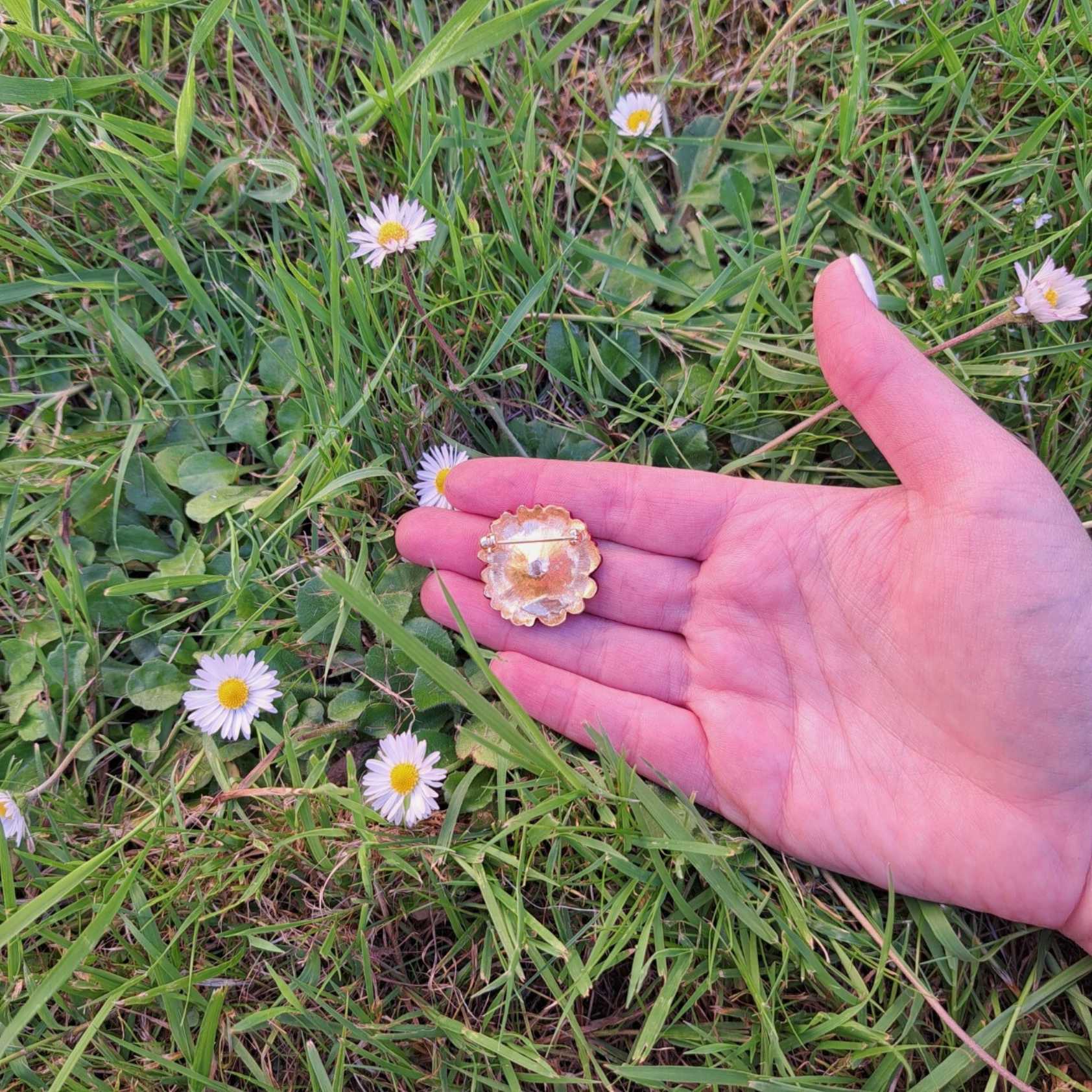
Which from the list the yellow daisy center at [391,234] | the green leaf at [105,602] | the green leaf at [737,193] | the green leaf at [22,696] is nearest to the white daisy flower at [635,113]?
the green leaf at [737,193]

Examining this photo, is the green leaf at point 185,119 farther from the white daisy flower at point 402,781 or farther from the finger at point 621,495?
the white daisy flower at point 402,781

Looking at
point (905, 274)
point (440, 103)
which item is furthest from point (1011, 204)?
point (440, 103)

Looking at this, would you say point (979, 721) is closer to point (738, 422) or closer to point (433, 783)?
point (738, 422)

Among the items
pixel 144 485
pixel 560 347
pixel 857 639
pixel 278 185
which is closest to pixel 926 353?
pixel 857 639

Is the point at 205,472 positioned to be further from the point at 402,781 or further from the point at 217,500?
the point at 402,781

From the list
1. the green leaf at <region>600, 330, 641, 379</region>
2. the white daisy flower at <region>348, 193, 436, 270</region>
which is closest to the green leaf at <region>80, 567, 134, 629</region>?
the white daisy flower at <region>348, 193, 436, 270</region>

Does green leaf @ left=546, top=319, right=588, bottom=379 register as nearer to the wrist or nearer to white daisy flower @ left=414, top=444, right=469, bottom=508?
white daisy flower @ left=414, top=444, right=469, bottom=508
